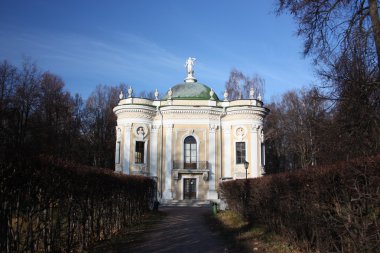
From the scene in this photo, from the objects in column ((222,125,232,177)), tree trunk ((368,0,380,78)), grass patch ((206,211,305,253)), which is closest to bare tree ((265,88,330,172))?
column ((222,125,232,177))

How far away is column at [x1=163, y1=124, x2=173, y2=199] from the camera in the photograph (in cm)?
3619

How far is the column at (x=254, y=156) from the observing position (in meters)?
36.2

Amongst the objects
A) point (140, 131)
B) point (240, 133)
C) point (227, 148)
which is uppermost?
point (140, 131)

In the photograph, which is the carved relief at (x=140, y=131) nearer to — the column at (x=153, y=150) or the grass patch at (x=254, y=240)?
the column at (x=153, y=150)

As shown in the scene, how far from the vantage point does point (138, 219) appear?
60.8ft

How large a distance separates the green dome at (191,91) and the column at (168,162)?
3881 mm

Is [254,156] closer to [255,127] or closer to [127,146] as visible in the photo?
[255,127]

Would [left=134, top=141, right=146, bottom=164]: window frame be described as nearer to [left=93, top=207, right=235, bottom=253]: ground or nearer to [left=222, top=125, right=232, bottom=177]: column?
[left=222, top=125, right=232, bottom=177]: column

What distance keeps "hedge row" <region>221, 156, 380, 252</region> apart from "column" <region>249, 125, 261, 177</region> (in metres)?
24.7

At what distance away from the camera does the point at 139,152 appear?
3775cm

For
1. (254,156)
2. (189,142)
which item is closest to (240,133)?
A: (254,156)

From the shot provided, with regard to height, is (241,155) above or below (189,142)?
below

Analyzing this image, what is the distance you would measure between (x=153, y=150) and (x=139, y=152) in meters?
1.36

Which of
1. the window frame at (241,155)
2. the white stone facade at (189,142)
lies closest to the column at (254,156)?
the white stone facade at (189,142)
